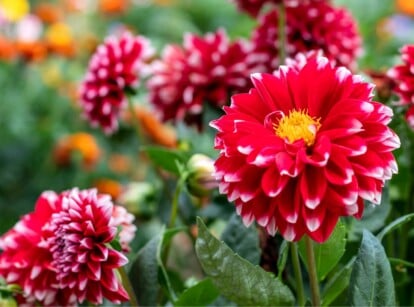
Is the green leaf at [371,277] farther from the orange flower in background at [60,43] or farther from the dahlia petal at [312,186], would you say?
the orange flower in background at [60,43]

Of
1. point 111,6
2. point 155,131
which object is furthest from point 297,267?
point 111,6

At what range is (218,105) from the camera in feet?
2.53

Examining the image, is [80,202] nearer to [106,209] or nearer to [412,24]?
[106,209]

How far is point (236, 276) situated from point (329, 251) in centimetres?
7

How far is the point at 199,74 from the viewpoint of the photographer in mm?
768

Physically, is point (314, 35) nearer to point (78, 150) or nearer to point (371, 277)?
point (371, 277)

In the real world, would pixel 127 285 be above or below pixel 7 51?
below

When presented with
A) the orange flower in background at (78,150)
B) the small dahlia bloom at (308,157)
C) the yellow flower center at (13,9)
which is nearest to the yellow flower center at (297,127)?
the small dahlia bloom at (308,157)

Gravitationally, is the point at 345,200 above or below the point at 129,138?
below

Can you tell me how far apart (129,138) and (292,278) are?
3.16ft

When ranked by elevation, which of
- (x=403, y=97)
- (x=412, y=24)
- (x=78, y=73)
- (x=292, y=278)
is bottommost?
(x=292, y=278)

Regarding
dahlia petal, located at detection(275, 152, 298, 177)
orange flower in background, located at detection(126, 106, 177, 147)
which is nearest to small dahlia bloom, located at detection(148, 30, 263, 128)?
dahlia petal, located at detection(275, 152, 298, 177)

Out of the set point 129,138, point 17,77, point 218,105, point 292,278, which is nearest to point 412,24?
point 129,138

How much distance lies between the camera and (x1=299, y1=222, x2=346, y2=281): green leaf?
51 centimetres
